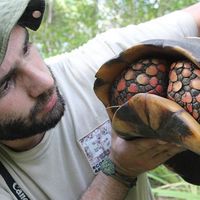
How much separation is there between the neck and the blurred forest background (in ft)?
6.77

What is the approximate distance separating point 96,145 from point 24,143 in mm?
203

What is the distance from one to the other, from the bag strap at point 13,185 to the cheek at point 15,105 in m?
0.18

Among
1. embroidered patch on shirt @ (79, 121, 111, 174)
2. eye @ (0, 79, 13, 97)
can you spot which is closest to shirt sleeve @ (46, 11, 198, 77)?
embroidered patch on shirt @ (79, 121, 111, 174)

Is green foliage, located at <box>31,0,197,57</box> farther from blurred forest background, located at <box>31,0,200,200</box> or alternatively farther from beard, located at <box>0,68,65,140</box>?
beard, located at <box>0,68,65,140</box>

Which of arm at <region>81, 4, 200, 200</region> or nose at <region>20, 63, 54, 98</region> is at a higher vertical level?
nose at <region>20, 63, 54, 98</region>

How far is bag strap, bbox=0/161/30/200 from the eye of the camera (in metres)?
1.39

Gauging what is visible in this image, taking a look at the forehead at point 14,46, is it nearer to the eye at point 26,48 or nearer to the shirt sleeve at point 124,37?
the eye at point 26,48

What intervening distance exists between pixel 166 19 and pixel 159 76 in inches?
16.9

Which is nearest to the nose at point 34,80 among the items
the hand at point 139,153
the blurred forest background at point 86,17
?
the hand at point 139,153

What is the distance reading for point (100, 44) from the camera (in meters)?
1.58

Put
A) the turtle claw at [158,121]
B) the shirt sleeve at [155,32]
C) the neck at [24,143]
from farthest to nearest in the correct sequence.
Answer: the shirt sleeve at [155,32], the neck at [24,143], the turtle claw at [158,121]

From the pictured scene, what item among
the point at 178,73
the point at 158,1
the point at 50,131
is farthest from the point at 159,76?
the point at 158,1

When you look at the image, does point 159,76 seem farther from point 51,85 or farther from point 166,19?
point 166,19

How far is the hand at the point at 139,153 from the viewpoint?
122 centimetres
